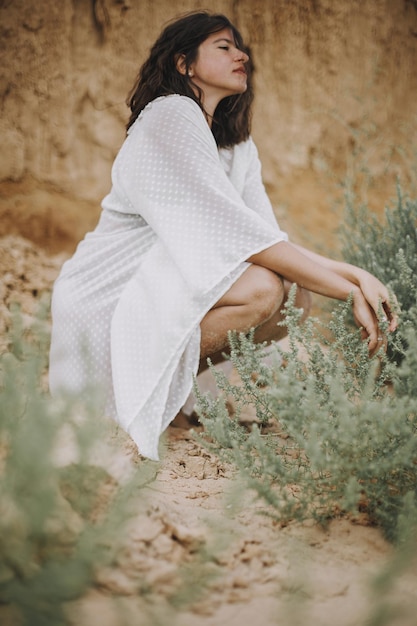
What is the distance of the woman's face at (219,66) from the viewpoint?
223 centimetres

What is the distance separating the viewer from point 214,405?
1.59 m

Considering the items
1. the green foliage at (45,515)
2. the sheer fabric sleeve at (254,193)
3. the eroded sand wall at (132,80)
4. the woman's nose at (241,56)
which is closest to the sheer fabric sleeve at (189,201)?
the woman's nose at (241,56)

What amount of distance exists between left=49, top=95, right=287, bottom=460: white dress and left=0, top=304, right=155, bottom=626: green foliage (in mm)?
725

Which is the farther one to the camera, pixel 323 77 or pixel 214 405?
pixel 323 77

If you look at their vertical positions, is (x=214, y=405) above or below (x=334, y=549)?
above

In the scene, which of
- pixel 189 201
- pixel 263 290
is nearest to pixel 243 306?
pixel 263 290

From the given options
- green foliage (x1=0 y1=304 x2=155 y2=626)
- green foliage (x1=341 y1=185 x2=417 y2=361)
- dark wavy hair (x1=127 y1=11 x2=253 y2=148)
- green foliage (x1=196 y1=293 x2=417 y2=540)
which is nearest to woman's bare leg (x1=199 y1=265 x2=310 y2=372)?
green foliage (x1=196 y1=293 x2=417 y2=540)

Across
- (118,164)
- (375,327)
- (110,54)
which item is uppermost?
(110,54)

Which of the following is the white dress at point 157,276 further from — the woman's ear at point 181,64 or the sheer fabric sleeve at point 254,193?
the sheer fabric sleeve at point 254,193

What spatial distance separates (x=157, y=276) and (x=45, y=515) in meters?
1.14

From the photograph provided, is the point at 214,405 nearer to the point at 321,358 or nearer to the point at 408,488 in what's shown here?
the point at 321,358

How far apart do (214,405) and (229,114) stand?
1406mm

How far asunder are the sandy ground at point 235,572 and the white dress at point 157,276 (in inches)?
16.0

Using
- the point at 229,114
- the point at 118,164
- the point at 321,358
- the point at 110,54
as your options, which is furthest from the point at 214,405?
the point at 110,54
